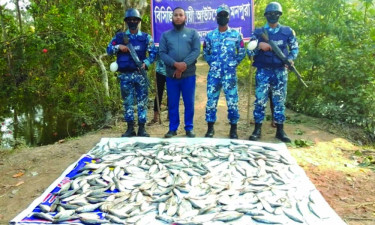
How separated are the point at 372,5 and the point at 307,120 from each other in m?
2.52

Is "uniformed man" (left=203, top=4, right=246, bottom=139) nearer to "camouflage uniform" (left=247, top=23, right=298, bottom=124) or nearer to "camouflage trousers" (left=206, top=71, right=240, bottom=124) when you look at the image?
"camouflage trousers" (left=206, top=71, right=240, bottom=124)

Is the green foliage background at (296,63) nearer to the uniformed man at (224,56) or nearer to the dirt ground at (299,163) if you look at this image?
the dirt ground at (299,163)

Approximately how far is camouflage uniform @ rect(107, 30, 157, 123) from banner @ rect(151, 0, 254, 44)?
36.8 inches

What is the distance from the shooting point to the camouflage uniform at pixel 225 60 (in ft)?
17.2

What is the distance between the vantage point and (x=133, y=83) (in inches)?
216

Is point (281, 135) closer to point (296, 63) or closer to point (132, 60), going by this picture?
point (296, 63)

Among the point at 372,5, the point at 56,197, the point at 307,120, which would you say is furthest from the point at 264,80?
the point at 56,197

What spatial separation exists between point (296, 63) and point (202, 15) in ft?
7.21

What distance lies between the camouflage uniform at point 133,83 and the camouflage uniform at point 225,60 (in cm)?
94

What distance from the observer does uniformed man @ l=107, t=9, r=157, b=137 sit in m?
5.29

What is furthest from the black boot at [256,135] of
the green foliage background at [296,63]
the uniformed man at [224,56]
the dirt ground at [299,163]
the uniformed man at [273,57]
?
the green foliage background at [296,63]

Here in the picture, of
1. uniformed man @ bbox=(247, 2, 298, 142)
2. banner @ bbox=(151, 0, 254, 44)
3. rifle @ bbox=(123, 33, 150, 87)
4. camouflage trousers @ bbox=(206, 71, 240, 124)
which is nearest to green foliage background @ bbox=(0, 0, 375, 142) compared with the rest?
banner @ bbox=(151, 0, 254, 44)

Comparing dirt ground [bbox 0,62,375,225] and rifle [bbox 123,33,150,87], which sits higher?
rifle [bbox 123,33,150,87]

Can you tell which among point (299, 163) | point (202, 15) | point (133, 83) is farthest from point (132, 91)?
point (299, 163)
